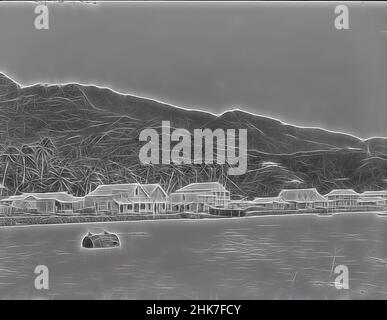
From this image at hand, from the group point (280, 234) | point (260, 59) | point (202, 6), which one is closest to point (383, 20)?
point (260, 59)

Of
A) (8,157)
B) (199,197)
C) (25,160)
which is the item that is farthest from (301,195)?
(8,157)

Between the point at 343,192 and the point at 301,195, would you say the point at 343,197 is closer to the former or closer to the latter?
the point at 343,192

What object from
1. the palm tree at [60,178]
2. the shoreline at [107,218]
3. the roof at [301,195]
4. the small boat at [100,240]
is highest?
the palm tree at [60,178]

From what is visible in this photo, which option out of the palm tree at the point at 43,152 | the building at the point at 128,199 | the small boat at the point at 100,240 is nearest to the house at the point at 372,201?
the building at the point at 128,199
